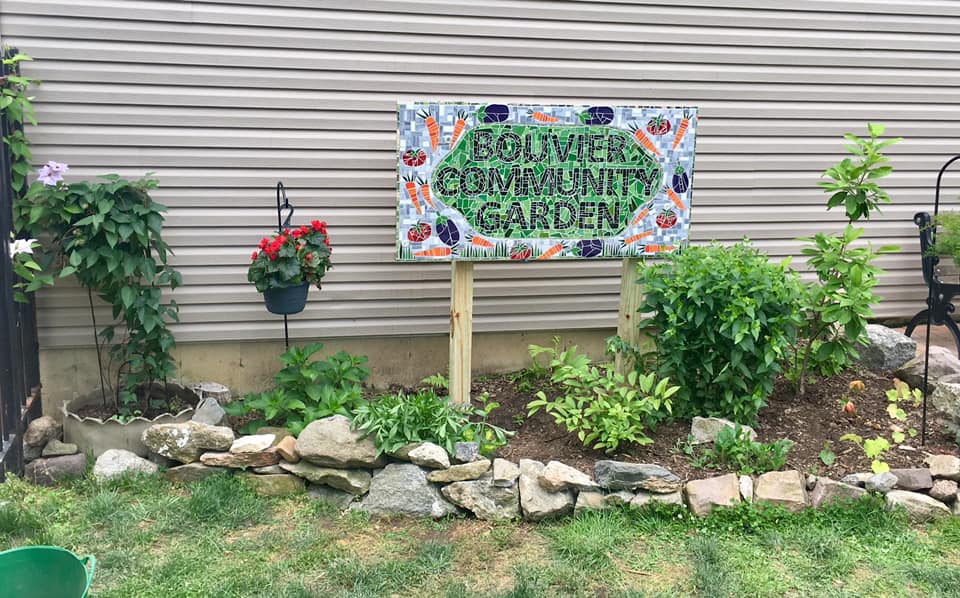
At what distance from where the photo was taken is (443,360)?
534cm

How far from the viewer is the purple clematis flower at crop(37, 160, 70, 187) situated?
13.9 feet

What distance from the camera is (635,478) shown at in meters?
3.91

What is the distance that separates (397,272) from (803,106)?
113 inches

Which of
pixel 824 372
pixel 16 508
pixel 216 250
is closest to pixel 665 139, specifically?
pixel 824 372

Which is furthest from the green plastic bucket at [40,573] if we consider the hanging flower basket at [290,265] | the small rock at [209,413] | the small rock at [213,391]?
the small rock at [213,391]

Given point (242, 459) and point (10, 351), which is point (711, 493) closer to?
point (242, 459)

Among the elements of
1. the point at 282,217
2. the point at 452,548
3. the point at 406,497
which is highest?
the point at 282,217

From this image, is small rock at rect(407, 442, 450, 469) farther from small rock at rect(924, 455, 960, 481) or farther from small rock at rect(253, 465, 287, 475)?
small rock at rect(924, 455, 960, 481)

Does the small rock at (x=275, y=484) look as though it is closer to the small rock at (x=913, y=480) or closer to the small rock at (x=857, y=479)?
the small rock at (x=857, y=479)

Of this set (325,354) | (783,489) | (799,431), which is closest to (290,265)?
(325,354)

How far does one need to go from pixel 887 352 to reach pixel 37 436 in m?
4.84

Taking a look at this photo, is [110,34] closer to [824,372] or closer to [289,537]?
[289,537]

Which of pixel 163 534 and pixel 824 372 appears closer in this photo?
pixel 163 534

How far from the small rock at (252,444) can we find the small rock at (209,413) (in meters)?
0.38
